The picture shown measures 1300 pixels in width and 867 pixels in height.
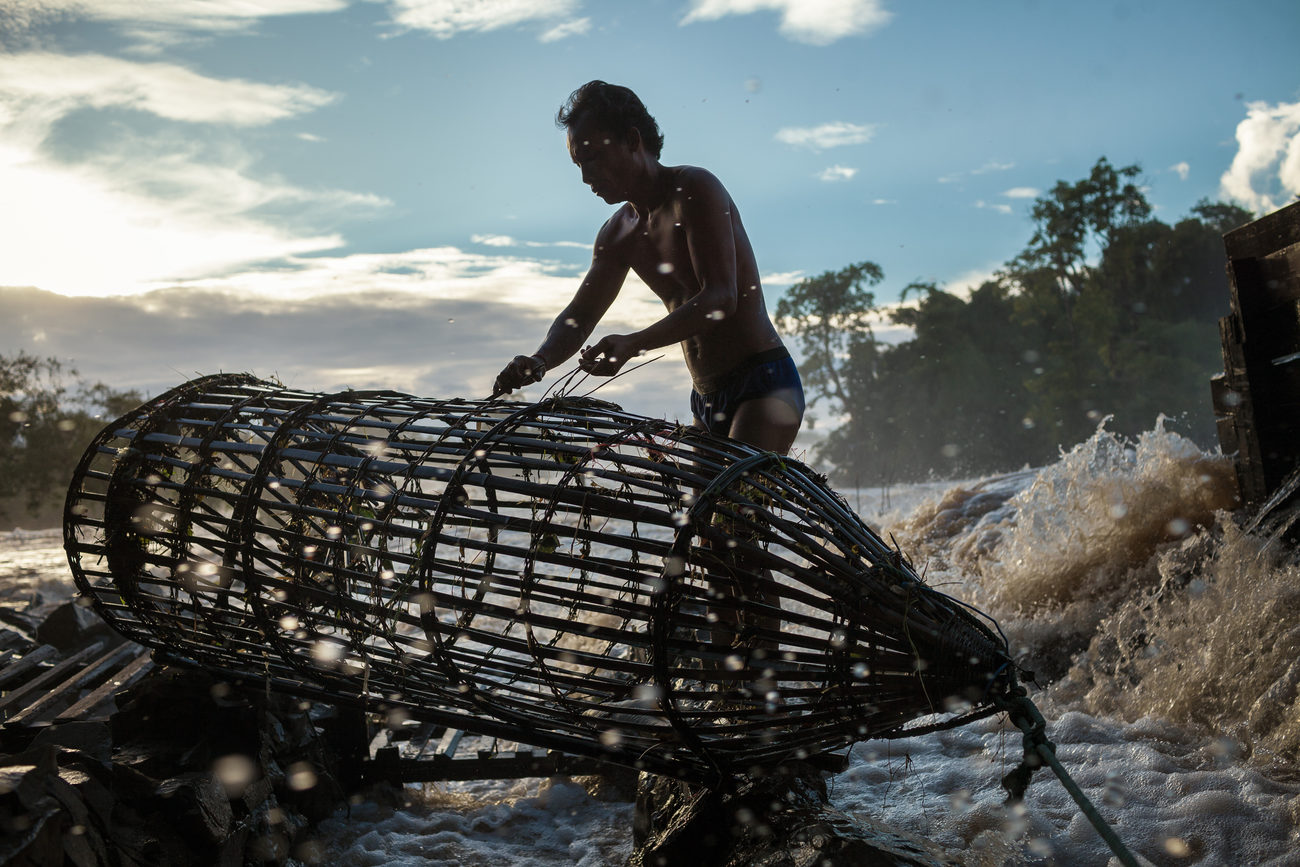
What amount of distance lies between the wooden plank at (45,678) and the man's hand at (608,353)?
10.1ft

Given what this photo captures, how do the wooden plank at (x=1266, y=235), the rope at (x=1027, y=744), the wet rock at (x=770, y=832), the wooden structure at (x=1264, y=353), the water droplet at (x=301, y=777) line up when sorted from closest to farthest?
the rope at (x=1027, y=744) < the wet rock at (x=770, y=832) < the water droplet at (x=301, y=777) < the wooden plank at (x=1266, y=235) < the wooden structure at (x=1264, y=353)

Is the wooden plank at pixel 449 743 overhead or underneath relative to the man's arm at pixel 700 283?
underneath

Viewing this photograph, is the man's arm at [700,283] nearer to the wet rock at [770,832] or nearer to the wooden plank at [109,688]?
the wet rock at [770,832]

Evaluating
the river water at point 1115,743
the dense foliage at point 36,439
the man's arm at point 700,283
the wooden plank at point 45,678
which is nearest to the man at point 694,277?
the man's arm at point 700,283

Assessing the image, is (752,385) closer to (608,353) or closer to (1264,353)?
(608,353)

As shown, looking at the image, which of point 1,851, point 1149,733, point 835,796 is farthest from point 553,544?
point 1149,733

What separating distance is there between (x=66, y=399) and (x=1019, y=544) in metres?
22.7

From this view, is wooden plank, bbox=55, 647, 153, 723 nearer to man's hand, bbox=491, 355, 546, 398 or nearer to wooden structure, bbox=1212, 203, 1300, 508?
man's hand, bbox=491, 355, 546, 398

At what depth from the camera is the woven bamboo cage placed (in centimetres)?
199

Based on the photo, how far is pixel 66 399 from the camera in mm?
20625

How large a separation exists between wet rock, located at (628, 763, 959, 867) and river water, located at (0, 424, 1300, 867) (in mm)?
280

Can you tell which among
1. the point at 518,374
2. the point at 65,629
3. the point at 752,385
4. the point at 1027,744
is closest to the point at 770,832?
the point at 1027,744

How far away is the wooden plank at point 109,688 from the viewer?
3377 mm

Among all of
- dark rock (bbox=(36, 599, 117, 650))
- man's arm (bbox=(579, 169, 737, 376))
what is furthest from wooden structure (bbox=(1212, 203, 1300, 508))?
dark rock (bbox=(36, 599, 117, 650))
